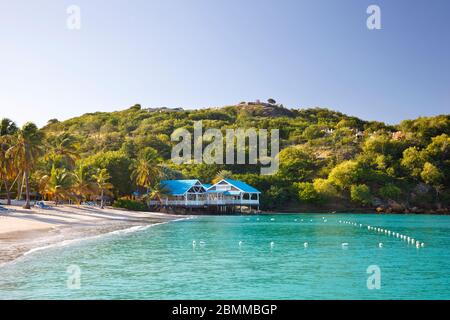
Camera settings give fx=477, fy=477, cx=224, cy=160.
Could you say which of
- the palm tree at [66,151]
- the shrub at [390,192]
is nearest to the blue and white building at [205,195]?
the palm tree at [66,151]

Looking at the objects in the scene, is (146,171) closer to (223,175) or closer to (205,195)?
(205,195)

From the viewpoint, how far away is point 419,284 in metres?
16.0

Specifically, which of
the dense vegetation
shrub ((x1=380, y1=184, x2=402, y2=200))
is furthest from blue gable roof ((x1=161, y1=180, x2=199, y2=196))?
shrub ((x1=380, y1=184, x2=402, y2=200))

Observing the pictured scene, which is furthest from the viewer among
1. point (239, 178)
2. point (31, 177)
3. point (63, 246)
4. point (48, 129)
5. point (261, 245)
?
point (48, 129)

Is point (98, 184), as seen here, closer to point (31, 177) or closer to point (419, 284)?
point (31, 177)

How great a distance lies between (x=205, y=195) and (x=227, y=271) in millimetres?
60377

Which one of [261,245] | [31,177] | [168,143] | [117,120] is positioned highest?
[117,120]

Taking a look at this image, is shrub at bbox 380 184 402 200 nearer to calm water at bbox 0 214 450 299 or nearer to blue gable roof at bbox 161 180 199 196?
blue gable roof at bbox 161 180 199 196

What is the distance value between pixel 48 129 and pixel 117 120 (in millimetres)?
22297

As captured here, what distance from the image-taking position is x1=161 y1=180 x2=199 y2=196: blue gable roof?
2945 inches

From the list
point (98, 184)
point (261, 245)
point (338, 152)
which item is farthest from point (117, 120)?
point (261, 245)

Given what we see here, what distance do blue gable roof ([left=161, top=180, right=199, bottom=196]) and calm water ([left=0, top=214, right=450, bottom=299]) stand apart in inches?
1808

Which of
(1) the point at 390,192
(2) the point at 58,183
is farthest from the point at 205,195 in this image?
(1) the point at 390,192

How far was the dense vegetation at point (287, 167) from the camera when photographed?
57.6 metres
